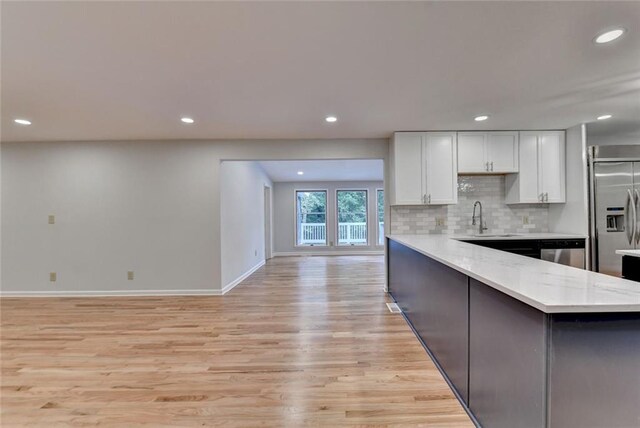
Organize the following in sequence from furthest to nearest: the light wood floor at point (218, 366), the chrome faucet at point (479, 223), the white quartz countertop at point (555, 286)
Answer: the chrome faucet at point (479, 223) → the light wood floor at point (218, 366) → the white quartz countertop at point (555, 286)

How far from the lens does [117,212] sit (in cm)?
418

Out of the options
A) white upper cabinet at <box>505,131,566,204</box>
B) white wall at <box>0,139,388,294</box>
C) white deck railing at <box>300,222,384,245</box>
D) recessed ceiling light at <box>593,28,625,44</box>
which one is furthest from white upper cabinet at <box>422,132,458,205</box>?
white deck railing at <box>300,222,384,245</box>

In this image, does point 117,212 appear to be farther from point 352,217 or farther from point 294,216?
point 352,217

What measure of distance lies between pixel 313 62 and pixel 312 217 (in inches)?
266

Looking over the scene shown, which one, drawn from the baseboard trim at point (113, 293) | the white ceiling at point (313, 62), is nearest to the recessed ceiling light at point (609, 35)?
the white ceiling at point (313, 62)

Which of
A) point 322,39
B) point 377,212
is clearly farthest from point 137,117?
point 377,212

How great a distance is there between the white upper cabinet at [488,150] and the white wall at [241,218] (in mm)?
3408

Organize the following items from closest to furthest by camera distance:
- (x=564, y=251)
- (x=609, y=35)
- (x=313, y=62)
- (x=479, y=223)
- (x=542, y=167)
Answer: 1. (x=609, y=35)
2. (x=313, y=62)
3. (x=564, y=251)
4. (x=542, y=167)
5. (x=479, y=223)

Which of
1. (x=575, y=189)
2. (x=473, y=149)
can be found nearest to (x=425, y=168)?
Result: (x=473, y=149)

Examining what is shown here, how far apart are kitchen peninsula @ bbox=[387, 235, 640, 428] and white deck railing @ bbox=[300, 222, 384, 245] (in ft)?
22.6

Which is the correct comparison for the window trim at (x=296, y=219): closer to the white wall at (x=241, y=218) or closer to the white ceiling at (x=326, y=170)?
the white ceiling at (x=326, y=170)

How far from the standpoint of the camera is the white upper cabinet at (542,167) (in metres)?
3.83

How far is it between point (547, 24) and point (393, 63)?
86 cm

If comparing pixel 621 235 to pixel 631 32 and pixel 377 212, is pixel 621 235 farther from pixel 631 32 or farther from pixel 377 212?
pixel 377 212
